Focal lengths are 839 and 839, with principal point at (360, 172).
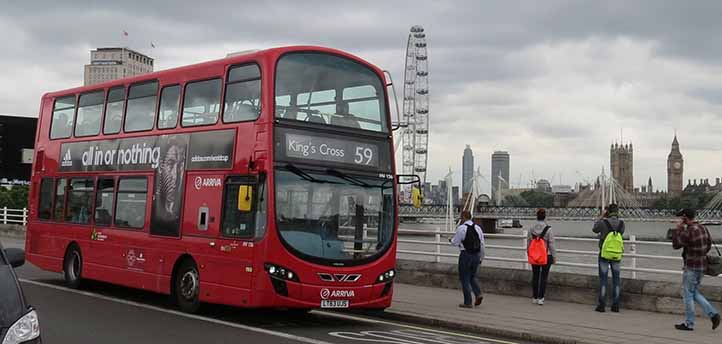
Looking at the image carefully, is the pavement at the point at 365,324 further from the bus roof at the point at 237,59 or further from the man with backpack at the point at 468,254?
the bus roof at the point at 237,59

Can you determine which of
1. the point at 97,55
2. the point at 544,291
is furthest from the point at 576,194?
the point at 544,291

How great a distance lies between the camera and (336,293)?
1194cm

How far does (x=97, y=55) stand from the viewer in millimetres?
90562

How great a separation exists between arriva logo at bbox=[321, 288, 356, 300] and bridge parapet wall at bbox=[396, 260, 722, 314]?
5.17 m

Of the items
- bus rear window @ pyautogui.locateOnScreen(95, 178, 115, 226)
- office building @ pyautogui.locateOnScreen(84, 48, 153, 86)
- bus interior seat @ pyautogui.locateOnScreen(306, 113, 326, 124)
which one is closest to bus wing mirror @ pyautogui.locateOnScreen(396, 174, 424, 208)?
bus interior seat @ pyautogui.locateOnScreen(306, 113, 326, 124)

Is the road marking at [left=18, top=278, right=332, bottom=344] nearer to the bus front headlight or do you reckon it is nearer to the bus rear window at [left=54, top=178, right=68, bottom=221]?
the bus rear window at [left=54, top=178, right=68, bottom=221]

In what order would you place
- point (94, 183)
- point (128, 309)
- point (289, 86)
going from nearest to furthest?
1. point (289, 86)
2. point (128, 309)
3. point (94, 183)

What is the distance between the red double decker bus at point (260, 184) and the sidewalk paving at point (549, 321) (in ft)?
4.60

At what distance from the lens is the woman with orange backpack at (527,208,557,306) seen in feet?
48.1

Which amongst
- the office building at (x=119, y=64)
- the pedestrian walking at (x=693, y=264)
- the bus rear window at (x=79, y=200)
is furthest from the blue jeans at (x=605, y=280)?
the office building at (x=119, y=64)

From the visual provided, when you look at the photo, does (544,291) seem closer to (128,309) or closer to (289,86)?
(289,86)

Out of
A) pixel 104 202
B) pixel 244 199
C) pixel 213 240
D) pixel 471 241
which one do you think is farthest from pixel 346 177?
pixel 104 202

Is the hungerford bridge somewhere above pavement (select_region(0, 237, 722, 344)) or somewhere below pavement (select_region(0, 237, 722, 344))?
above

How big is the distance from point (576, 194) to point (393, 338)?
187 meters
